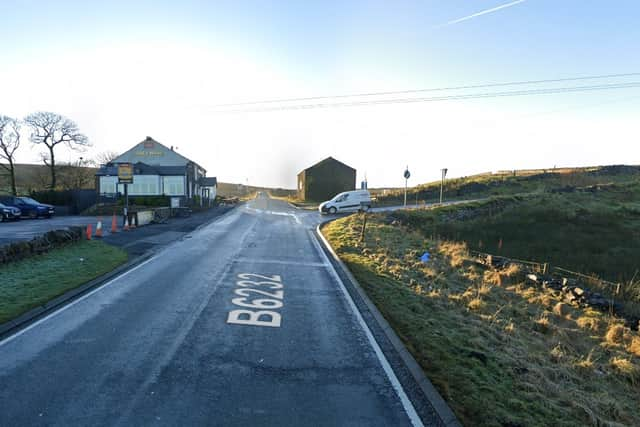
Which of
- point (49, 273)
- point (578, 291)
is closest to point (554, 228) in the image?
point (578, 291)

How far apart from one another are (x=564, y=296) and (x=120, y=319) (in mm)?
12879

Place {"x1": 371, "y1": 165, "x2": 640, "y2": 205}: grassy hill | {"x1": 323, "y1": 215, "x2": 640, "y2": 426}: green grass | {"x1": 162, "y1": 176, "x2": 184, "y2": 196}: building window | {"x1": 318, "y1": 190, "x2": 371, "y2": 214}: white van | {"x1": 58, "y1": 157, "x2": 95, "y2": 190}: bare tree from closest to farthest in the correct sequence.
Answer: {"x1": 323, "y1": 215, "x2": 640, "y2": 426}: green grass
{"x1": 318, "y1": 190, "x2": 371, "y2": 214}: white van
{"x1": 162, "y1": 176, "x2": 184, "y2": 196}: building window
{"x1": 371, "y1": 165, "x2": 640, "y2": 205}: grassy hill
{"x1": 58, "y1": 157, "x2": 95, "y2": 190}: bare tree

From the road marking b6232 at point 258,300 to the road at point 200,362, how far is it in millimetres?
44

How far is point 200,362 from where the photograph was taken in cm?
489

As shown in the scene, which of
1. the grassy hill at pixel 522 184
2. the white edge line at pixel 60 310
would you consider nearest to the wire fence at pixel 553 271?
the white edge line at pixel 60 310

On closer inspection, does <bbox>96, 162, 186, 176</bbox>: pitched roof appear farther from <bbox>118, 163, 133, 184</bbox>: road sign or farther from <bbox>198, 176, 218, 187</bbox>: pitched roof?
<bbox>118, 163, 133, 184</bbox>: road sign

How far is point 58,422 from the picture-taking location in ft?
11.6

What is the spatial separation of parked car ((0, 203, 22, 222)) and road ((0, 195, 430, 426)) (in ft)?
69.9

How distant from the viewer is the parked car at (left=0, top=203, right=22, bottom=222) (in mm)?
22797

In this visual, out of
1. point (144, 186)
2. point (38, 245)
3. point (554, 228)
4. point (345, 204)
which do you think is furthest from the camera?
point (144, 186)

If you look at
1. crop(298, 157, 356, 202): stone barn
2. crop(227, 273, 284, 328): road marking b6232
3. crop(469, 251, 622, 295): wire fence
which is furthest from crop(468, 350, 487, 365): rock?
crop(298, 157, 356, 202): stone barn

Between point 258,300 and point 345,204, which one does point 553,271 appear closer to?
point 258,300

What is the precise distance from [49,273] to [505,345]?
37.0 ft

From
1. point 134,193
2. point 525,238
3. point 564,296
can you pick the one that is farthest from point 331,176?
point 564,296
